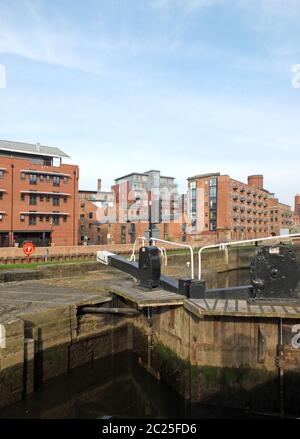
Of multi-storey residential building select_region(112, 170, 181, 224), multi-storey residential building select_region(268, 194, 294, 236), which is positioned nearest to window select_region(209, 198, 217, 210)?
multi-storey residential building select_region(112, 170, 181, 224)

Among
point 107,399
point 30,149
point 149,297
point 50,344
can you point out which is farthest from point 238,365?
point 30,149

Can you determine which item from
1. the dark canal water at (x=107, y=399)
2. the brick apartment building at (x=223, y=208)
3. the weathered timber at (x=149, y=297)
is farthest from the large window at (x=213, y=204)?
the weathered timber at (x=149, y=297)

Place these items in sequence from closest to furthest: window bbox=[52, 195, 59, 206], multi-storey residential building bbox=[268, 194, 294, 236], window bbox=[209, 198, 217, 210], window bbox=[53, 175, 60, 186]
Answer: window bbox=[52, 195, 59, 206] < window bbox=[53, 175, 60, 186] < window bbox=[209, 198, 217, 210] < multi-storey residential building bbox=[268, 194, 294, 236]

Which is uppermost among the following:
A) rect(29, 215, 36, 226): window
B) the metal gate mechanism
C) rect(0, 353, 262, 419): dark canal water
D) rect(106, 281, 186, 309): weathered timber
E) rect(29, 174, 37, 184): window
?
rect(29, 174, 37, 184): window

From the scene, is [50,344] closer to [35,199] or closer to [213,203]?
[35,199]

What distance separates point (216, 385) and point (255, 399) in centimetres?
117

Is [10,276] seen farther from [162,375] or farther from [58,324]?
[162,375]

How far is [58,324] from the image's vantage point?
40.6 ft

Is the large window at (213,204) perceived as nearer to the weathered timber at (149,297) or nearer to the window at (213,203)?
the window at (213,203)

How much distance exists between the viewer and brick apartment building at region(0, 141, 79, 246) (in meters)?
49.5

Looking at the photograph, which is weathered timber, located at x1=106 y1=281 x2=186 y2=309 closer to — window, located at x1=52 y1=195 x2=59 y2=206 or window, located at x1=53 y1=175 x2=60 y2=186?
window, located at x1=52 y1=195 x2=59 y2=206

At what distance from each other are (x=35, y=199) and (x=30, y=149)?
1316 centimetres

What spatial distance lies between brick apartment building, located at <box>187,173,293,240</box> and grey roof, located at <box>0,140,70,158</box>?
117 ft

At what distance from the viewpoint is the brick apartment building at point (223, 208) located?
8050cm
